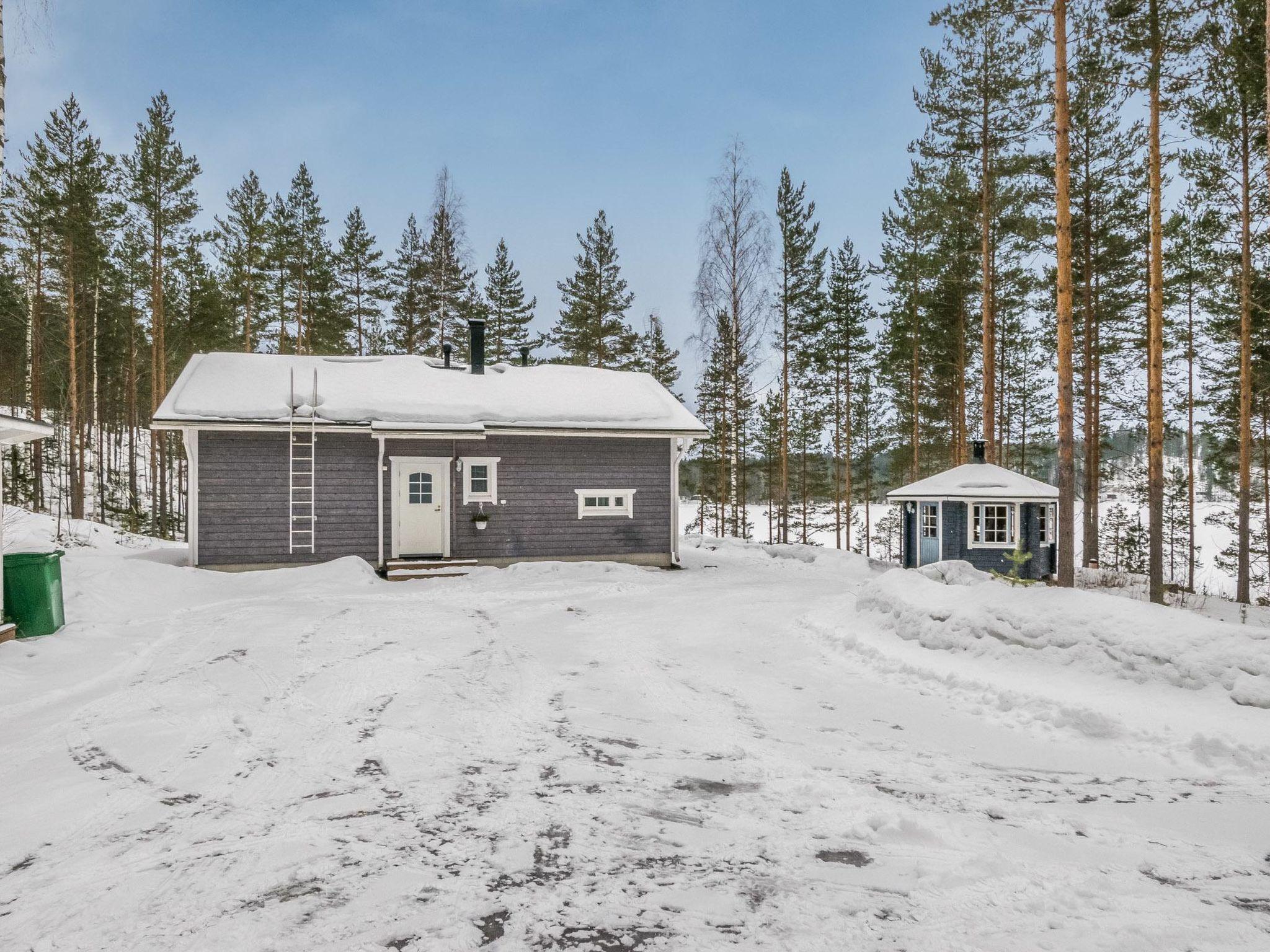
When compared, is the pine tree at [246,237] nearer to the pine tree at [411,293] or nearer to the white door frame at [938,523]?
the pine tree at [411,293]

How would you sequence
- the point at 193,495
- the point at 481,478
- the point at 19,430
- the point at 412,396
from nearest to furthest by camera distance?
1. the point at 19,430
2. the point at 193,495
3. the point at 481,478
4. the point at 412,396

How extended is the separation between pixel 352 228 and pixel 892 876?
26.9 metres

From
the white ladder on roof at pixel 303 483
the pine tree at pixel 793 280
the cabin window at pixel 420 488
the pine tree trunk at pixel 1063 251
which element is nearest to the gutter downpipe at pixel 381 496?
the cabin window at pixel 420 488

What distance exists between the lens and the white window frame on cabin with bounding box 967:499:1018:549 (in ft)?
46.2

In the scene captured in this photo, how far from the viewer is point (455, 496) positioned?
12969 millimetres

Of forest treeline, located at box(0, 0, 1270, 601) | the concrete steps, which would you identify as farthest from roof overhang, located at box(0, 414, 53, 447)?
forest treeline, located at box(0, 0, 1270, 601)

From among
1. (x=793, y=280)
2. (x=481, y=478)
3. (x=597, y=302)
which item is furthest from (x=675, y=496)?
(x=597, y=302)

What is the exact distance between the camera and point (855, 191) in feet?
504

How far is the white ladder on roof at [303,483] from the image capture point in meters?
12.0

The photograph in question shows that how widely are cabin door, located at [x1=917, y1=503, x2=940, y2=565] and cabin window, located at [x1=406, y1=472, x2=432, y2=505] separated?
11.4 m

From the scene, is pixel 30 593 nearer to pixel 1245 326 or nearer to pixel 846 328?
pixel 1245 326

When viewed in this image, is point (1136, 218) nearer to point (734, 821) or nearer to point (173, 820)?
point (734, 821)

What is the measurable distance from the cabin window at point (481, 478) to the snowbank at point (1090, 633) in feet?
28.5

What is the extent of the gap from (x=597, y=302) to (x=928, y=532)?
1586cm
